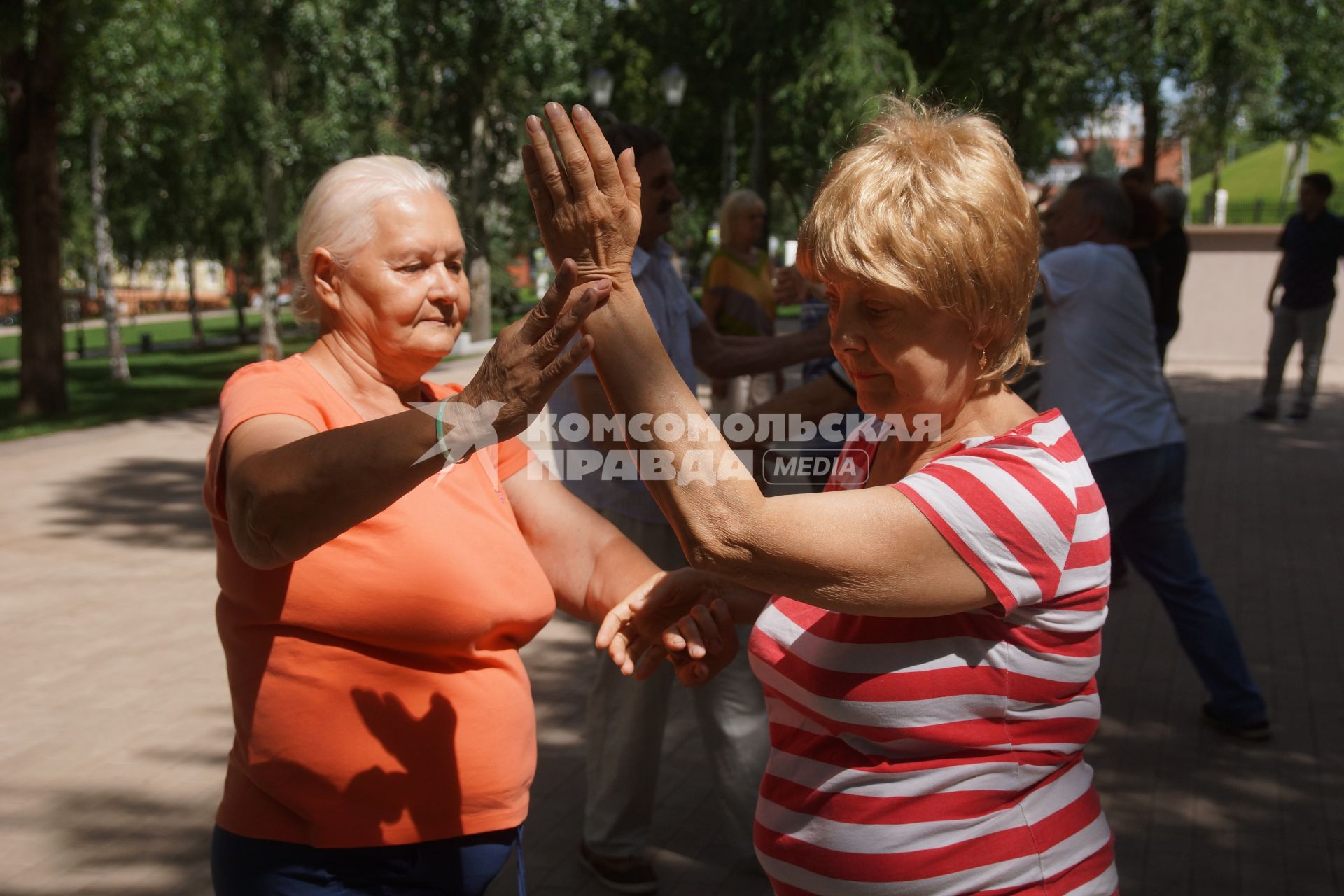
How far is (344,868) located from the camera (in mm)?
2055

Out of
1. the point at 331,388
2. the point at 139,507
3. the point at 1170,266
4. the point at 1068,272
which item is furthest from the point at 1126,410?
the point at 139,507

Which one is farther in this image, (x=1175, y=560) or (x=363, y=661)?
(x=1175, y=560)

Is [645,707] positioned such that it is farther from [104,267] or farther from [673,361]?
[104,267]

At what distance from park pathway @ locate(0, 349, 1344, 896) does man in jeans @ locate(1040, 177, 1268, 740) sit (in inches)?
18.4

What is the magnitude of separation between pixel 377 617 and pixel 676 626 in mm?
528

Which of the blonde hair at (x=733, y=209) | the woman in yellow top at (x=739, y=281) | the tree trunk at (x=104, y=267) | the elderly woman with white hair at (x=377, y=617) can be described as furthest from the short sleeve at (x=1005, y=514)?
the tree trunk at (x=104, y=267)

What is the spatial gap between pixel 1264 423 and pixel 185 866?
40.3ft

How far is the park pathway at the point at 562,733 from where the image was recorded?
13.2ft

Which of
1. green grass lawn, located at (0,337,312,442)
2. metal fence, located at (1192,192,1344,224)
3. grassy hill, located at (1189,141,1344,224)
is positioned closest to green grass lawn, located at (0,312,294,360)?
green grass lawn, located at (0,337,312,442)

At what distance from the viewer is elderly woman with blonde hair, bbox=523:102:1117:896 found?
147 cm

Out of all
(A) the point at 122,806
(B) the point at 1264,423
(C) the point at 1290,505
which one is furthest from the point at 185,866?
(B) the point at 1264,423

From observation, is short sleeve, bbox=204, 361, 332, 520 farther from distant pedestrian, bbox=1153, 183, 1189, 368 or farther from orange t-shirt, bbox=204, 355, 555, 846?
distant pedestrian, bbox=1153, 183, 1189, 368

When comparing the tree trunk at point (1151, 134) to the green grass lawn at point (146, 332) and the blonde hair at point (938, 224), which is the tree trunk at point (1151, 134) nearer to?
the blonde hair at point (938, 224)

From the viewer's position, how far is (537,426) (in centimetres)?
907
